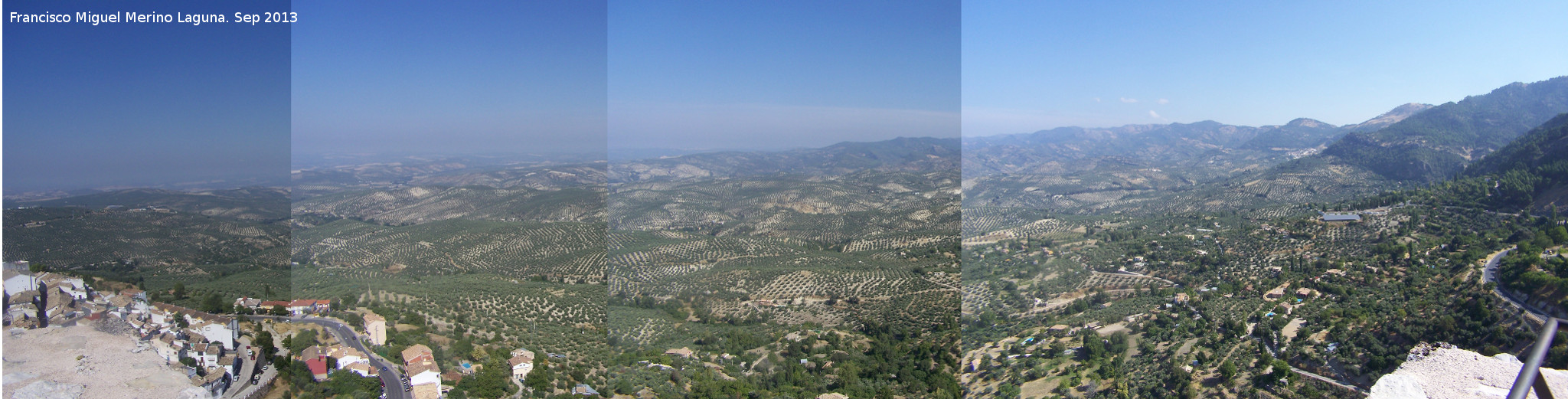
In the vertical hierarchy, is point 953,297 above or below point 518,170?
below

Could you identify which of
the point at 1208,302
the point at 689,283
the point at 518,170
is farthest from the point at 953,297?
the point at 518,170

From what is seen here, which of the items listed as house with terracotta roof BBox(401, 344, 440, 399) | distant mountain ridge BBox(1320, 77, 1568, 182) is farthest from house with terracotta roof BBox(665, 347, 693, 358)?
distant mountain ridge BBox(1320, 77, 1568, 182)

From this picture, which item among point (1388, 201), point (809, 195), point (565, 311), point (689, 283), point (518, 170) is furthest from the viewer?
point (809, 195)

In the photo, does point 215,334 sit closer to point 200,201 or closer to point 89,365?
point 89,365

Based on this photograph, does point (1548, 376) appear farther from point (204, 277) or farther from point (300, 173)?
point (204, 277)

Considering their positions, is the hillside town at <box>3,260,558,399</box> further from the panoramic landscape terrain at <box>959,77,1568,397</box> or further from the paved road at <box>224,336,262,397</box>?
the panoramic landscape terrain at <box>959,77,1568,397</box>

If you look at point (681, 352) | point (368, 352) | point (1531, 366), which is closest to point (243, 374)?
point (368, 352)
